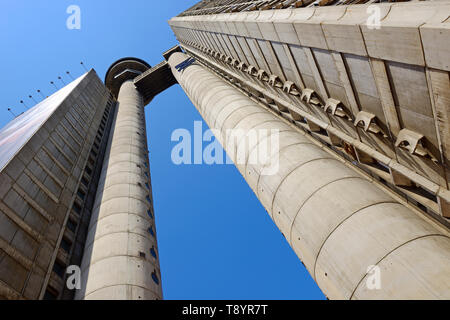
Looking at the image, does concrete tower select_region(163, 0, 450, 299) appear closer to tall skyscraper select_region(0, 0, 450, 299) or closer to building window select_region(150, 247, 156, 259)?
tall skyscraper select_region(0, 0, 450, 299)

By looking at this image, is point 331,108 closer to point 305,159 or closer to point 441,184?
point 305,159

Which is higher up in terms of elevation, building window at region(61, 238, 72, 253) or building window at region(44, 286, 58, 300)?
building window at region(61, 238, 72, 253)

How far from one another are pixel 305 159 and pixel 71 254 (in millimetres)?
20352

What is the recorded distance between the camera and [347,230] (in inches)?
386

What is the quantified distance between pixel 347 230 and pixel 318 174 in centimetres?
340

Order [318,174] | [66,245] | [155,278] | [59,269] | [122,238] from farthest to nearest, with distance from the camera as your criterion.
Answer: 1. [66,245]
2. [122,238]
3. [59,269]
4. [155,278]
5. [318,174]

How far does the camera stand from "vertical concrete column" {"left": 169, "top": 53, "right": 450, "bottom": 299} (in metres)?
7.68

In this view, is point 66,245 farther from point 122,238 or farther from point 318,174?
point 318,174

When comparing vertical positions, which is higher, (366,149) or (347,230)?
(366,149)

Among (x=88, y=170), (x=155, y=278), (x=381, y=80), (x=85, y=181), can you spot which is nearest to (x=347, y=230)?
(x=381, y=80)

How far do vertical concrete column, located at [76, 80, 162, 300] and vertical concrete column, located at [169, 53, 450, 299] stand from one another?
1014cm

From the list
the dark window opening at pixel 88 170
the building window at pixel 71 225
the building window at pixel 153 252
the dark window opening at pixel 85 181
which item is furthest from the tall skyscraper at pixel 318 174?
the dark window opening at pixel 88 170

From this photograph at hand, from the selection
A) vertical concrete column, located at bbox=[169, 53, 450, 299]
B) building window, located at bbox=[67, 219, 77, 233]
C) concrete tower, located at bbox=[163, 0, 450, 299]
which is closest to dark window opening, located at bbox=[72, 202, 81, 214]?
building window, located at bbox=[67, 219, 77, 233]
